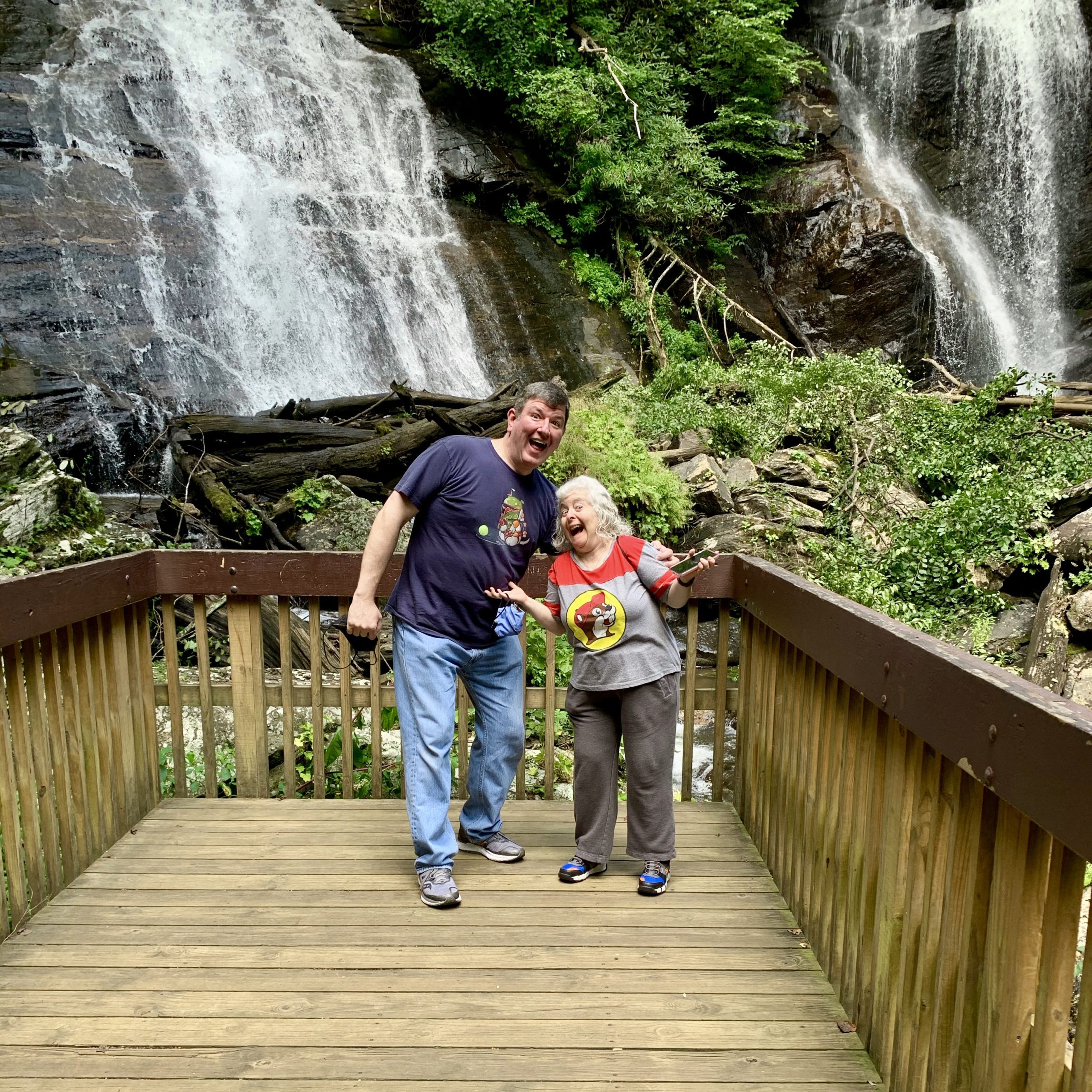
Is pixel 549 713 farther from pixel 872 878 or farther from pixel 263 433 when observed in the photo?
pixel 263 433

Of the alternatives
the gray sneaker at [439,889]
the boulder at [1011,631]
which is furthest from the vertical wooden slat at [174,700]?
the boulder at [1011,631]

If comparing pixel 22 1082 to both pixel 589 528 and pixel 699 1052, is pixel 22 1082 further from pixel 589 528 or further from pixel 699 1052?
pixel 589 528

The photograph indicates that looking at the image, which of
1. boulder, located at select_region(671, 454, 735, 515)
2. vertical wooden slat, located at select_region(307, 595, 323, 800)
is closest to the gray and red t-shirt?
vertical wooden slat, located at select_region(307, 595, 323, 800)

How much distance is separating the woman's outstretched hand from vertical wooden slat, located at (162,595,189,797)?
5.09 ft

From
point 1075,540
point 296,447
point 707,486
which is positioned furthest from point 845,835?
point 296,447

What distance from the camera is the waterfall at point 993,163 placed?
55.3ft

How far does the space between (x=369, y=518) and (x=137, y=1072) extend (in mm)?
6523

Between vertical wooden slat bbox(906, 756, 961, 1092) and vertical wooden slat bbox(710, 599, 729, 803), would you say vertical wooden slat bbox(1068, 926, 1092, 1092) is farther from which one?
vertical wooden slat bbox(710, 599, 729, 803)

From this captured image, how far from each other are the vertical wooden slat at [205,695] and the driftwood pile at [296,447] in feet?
15.1

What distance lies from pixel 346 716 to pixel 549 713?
0.85 m

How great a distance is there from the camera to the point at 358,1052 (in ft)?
7.47

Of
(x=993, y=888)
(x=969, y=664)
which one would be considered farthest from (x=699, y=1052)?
(x=969, y=664)

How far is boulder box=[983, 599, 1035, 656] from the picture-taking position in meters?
7.44

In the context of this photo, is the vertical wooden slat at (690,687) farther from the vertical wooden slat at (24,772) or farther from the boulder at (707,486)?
the boulder at (707,486)
